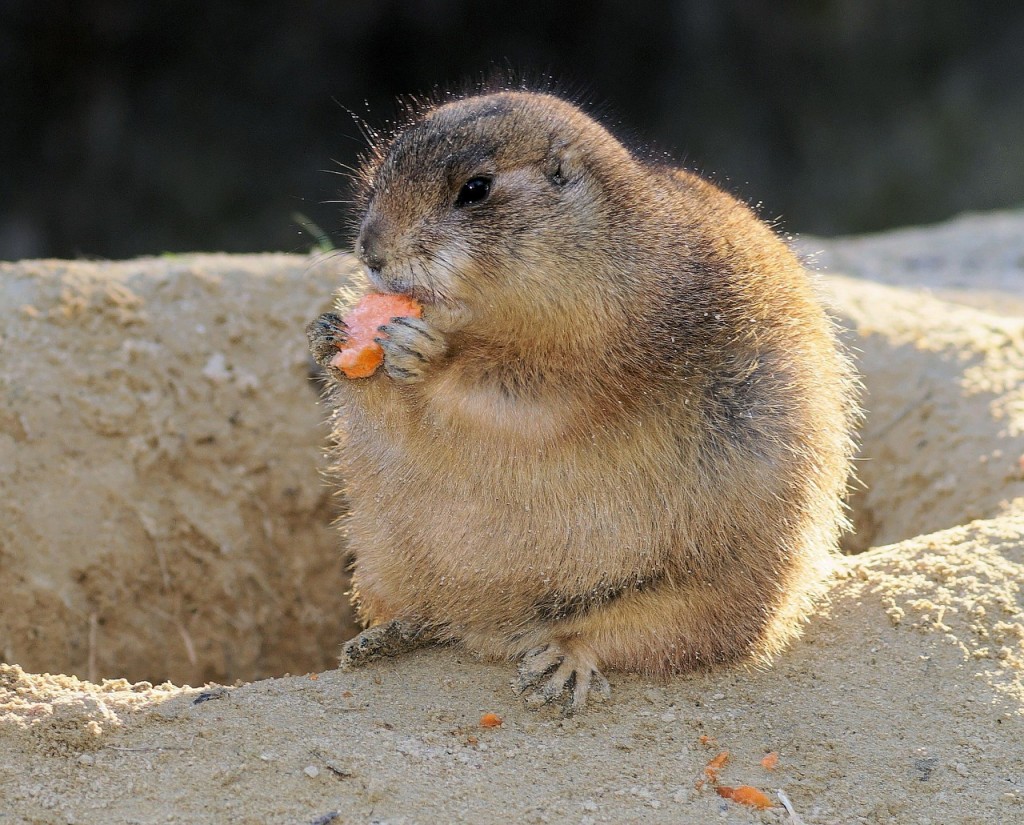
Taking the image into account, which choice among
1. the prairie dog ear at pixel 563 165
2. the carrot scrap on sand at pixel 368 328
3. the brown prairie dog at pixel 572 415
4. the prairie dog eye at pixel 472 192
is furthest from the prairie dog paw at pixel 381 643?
the prairie dog ear at pixel 563 165

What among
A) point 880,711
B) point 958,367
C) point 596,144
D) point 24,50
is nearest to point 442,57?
→ point 24,50

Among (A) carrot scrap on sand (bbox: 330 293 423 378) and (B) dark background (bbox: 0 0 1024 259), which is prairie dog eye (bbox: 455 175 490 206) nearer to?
(A) carrot scrap on sand (bbox: 330 293 423 378)

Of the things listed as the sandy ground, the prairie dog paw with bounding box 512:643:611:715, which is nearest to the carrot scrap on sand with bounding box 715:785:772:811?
the sandy ground

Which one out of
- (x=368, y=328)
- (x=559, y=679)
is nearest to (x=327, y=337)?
(x=368, y=328)

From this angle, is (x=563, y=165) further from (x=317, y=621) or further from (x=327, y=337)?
(x=317, y=621)

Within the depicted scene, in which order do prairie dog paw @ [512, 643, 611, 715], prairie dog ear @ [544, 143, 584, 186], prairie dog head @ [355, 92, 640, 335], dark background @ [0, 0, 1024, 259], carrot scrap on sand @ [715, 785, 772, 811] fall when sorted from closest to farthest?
carrot scrap on sand @ [715, 785, 772, 811], prairie dog head @ [355, 92, 640, 335], prairie dog paw @ [512, 643, 611, 715], prairie dog ear @ [544, 143, 584, 186], dark background @ [0, 0, 1024, 259]

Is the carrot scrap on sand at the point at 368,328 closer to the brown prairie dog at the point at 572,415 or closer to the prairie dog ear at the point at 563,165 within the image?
the brown prairie dog at the point at 572,415
